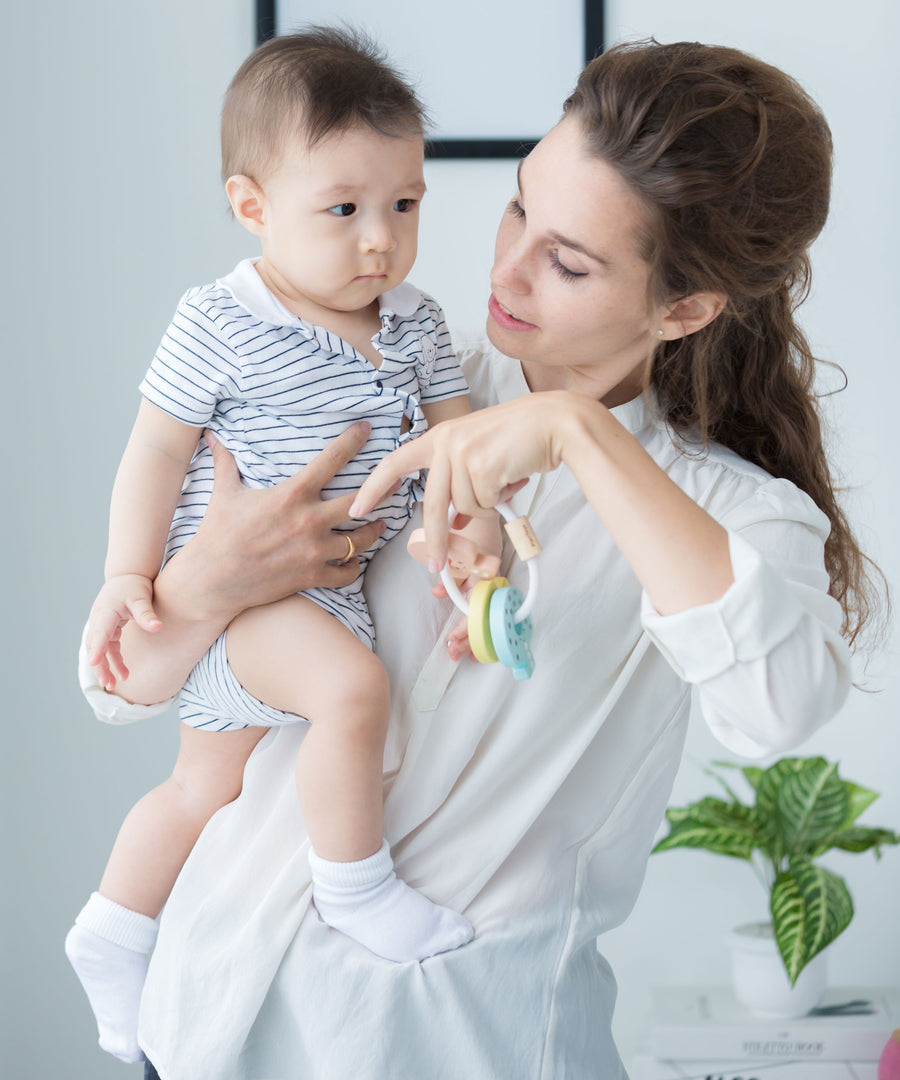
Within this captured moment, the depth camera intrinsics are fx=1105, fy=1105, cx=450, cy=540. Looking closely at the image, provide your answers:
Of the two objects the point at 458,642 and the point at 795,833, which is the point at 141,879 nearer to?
the point at 458,642

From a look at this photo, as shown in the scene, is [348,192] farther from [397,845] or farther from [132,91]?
[132,91]

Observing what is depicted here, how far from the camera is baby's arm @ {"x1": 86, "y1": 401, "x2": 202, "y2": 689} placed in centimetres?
113

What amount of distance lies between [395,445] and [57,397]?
130 centimetres

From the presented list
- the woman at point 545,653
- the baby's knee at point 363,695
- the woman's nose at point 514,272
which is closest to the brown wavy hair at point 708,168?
the woman at point 545,653

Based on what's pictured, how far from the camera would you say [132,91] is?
2209mm

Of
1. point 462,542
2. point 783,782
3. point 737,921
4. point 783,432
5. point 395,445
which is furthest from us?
point 737,921

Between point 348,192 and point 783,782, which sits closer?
point 348,192

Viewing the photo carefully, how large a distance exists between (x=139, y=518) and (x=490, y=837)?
493 millimetres

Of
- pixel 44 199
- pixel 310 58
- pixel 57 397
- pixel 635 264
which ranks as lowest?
pixel 57 397

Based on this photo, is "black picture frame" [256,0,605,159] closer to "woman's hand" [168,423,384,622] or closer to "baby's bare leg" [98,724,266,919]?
"woman's hand" [168,423,384,622]

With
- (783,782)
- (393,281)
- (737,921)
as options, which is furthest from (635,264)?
(737,921)

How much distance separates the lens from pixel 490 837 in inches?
45.0

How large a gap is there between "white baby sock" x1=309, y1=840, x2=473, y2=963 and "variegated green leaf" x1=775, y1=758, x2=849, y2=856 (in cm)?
125

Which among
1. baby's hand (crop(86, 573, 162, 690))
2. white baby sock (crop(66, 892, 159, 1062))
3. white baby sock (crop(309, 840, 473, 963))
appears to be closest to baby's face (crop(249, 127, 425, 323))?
baby's hand (crop(86, 573, 162, 690))
